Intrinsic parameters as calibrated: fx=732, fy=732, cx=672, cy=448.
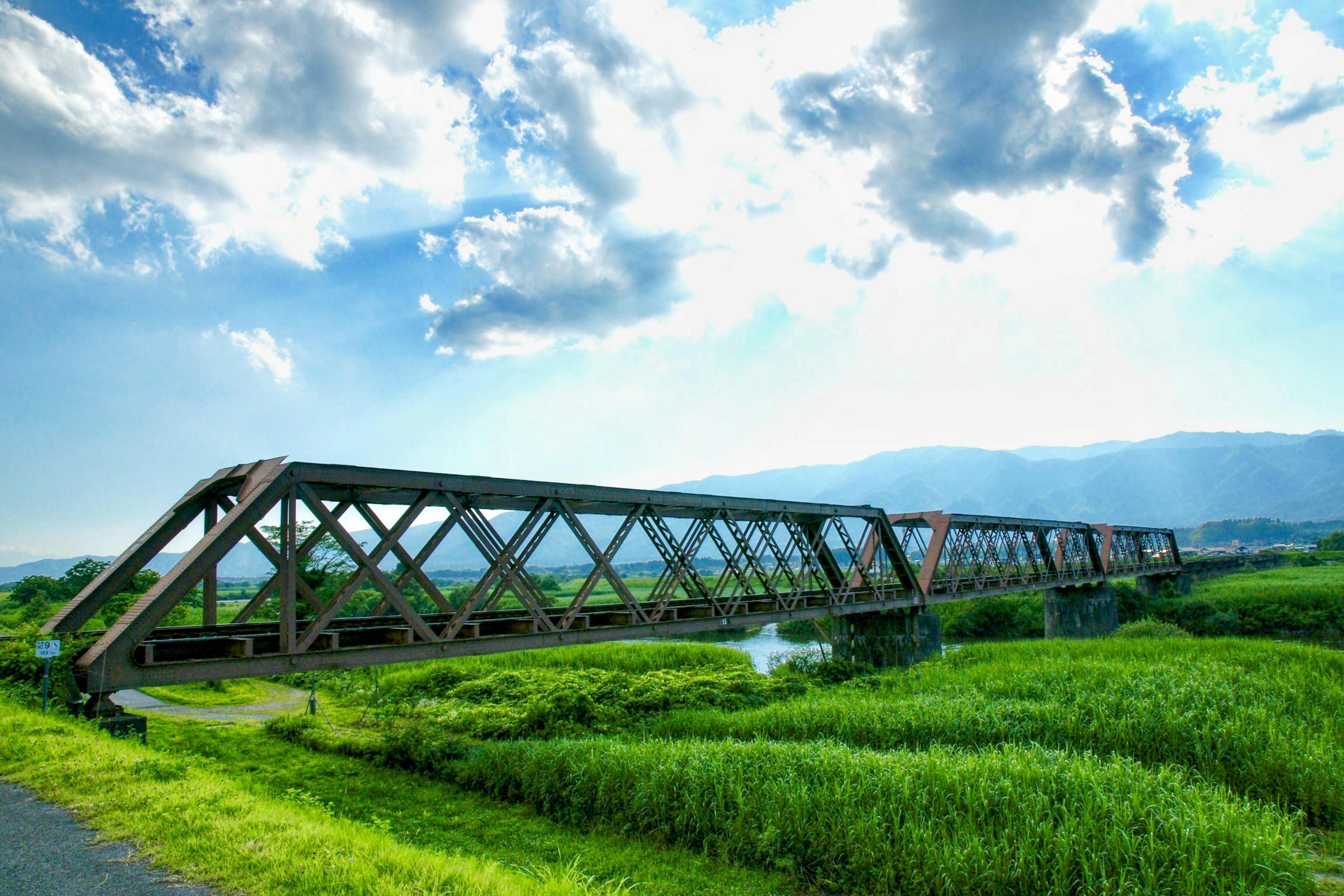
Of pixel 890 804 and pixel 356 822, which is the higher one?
pixel 356 822

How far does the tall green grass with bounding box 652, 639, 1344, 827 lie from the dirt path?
45.8 ft

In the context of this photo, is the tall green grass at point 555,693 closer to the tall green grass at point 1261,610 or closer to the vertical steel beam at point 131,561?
the vertical steel beam at point 131,561

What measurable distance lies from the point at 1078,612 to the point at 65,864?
60.5 meters

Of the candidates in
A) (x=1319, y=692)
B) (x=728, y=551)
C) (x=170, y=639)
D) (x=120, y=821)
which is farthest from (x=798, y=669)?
(x=120, y=821)

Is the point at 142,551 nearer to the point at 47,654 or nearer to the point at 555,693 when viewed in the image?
the point at 47,654

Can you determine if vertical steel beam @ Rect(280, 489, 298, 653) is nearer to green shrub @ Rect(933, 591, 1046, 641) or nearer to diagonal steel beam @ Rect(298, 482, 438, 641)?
diagonal steel beam @ Rect(298, 482, 438, 641)

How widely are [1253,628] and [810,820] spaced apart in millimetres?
62972

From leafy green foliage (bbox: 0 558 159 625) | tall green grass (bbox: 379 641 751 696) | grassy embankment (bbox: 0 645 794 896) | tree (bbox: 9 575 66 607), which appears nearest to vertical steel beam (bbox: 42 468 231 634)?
grassy embankment (bbox: 0 645 794 896)

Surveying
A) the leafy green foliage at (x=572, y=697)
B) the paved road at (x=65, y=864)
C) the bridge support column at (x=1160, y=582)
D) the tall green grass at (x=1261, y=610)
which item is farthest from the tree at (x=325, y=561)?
the bridge support column at (x=1160, y=582)

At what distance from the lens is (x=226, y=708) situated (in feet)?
85.6

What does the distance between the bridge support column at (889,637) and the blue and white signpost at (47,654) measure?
90.1 ft

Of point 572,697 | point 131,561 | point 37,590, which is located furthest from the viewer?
point 37,590

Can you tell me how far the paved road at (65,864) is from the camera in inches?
278

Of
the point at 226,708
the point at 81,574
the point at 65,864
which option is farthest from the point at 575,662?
the point at 81,574
